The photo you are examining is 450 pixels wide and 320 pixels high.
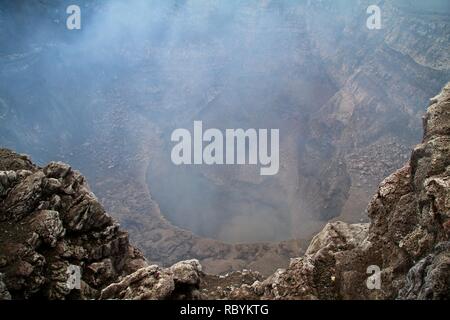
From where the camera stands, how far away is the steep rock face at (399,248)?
1078 centimetres

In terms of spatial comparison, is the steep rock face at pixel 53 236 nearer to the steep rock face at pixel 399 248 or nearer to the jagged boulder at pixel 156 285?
the jagged boulder at pixel 156 285

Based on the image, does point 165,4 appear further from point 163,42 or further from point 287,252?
point 287,252

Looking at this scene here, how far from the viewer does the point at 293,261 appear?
→ 15.3m

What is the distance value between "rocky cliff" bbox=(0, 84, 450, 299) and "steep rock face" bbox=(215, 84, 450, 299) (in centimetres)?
4

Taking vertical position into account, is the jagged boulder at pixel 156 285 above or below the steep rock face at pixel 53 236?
below

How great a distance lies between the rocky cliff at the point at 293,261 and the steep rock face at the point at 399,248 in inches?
1.5

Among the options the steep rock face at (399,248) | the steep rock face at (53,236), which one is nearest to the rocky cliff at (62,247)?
the steep rock face at (53,236)

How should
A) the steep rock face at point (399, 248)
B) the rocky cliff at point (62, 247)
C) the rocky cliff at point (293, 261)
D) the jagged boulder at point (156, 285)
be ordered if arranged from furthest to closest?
the rocky cliff at point (62, 247) < the jagged boulder at point (156, 285) < the rocky cliff at point (293, 261) < the steep rock face at point (399, 248)

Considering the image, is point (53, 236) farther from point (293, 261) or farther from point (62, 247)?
point (293, 261)

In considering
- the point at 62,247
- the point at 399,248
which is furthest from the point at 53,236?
the point at 399,248

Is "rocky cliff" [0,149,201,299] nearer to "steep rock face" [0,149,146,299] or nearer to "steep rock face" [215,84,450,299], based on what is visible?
"steep rock face" [0,149,146,299]

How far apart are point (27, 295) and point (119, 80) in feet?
134

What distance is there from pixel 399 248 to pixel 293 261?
4.46 m

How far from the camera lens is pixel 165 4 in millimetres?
49719
